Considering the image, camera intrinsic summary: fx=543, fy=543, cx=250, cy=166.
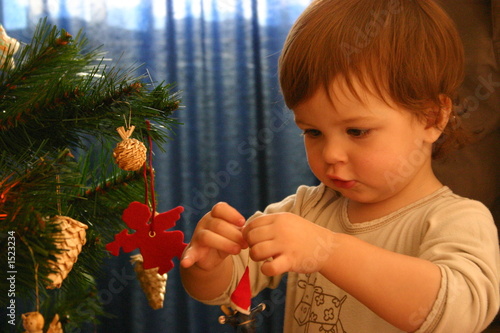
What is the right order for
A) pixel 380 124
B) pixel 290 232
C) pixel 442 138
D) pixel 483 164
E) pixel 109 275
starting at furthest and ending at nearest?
pixel 109 275 < pixel 483 164 < pixel 442 138 < pixel 380 124 < pixel 290 232

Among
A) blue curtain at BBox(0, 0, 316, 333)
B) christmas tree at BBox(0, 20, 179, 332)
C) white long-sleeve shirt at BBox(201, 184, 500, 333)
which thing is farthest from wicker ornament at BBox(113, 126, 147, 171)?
blue curtain at BBox(0, 0, 316, 333)

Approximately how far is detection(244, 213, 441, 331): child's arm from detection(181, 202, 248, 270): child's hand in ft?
0.13

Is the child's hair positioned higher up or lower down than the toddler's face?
higher up

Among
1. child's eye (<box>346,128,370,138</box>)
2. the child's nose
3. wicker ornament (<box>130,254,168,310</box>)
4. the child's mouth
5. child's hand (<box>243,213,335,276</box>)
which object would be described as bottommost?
wicker ornament (<box>130,254,168,310</box>)

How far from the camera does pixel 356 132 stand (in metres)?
0.76

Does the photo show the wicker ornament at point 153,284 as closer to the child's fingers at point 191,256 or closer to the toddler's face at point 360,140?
the child's fingers at point 191,256

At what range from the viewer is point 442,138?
933mm

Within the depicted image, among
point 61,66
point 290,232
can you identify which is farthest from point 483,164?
point 61,66

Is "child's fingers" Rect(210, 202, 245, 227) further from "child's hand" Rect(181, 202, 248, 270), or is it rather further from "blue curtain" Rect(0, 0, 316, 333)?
"blue curtain" Rect(0, 0, 316, 333)

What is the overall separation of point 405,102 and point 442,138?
21 cm

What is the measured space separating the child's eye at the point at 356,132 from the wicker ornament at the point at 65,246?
0.39 metres

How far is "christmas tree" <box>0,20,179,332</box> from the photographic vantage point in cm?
54

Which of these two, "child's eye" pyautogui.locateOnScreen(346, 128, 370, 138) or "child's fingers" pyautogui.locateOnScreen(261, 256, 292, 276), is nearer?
"child's fingers" pyautogui.locateOnScreen(261, 256, 292, 276)

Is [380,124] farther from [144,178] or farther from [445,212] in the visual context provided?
[144,178]
